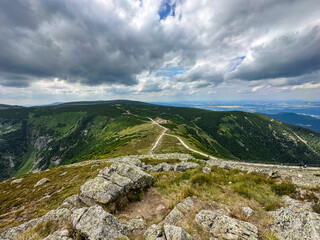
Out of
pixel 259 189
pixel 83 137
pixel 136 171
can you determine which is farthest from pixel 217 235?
pixel 83 137

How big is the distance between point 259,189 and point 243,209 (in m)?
4.96

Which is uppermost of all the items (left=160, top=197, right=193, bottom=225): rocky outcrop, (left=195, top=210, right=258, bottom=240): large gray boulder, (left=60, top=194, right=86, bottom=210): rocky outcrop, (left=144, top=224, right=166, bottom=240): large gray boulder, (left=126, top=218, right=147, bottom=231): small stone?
(left=195, top=210, right=258, bottom=240): large gray boulder

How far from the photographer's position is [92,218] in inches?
364

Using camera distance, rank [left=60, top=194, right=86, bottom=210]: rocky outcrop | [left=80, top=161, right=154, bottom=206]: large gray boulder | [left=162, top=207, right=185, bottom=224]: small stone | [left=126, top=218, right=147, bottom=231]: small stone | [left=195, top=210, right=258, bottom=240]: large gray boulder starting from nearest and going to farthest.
→ [left=195, top=210, right=258, bottom=240]: large gray boulder → [left=162, top=207, right=185, bottom=224]: small stone → [left=126, top=218, right=147, bottom=231]: small stone → [left=80, top=161, right=154, bottom=206]: large gray boulder → [left=60, top=194, right=86, bottom=210]: rocky outcrop

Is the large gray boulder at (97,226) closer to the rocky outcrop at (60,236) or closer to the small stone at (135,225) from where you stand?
the rocky outcrop at (60,236)

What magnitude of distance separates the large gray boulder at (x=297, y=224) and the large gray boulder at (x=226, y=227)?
5.56ft

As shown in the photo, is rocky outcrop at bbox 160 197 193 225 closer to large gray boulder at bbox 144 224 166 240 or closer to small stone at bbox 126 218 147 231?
large gray boulder at bbox 144 224 166 240

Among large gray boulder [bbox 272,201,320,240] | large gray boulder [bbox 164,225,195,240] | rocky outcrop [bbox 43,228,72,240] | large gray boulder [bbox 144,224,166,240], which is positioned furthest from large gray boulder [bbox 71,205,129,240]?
large gray boulder [bbox 272,201,320,240]

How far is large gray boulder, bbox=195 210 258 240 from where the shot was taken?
7.63 metres

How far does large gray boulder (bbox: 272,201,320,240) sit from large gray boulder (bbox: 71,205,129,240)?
9.86 metres

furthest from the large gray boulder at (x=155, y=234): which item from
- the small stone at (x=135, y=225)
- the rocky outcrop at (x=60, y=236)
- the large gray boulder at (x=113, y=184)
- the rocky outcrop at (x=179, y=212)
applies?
the large gray boulder at (x=113, y=184)

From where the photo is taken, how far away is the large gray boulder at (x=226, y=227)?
7.63 metres

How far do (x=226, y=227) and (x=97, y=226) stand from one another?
837cm

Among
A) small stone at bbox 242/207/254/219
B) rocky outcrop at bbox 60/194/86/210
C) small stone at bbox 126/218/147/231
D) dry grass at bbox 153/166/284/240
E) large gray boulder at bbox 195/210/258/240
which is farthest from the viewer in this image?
rocky outcrop at bbox 60/194/86/210
